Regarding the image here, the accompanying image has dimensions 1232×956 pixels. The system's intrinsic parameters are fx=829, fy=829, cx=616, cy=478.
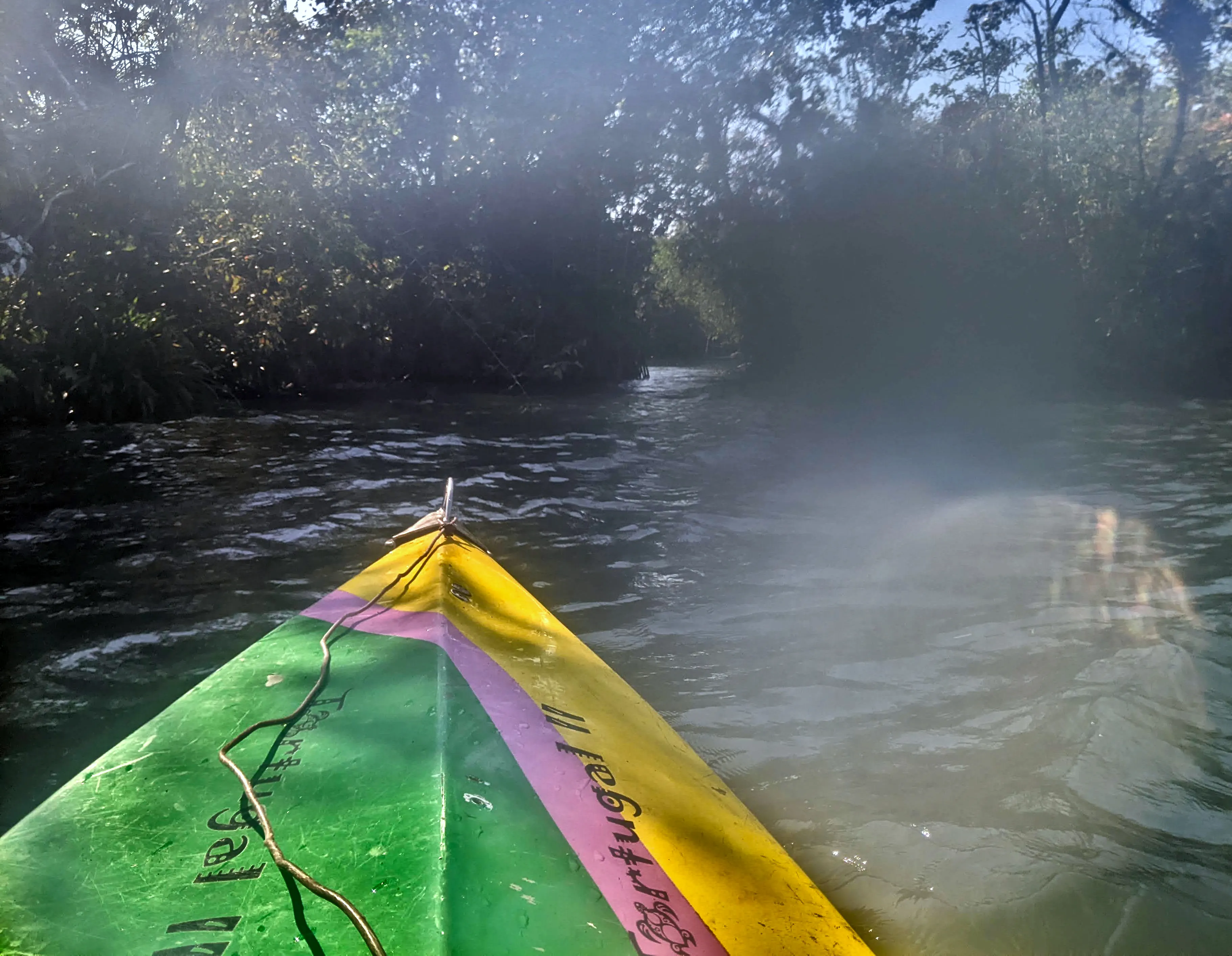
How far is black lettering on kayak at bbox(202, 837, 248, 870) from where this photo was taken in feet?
4.62

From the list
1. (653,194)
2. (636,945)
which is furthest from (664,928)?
(653,194)

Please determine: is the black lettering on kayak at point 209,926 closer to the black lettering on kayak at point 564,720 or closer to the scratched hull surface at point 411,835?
the scratched hull surface at point 411,835

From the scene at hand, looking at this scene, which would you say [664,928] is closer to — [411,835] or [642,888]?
[642,888]

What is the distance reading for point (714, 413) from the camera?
1379cm

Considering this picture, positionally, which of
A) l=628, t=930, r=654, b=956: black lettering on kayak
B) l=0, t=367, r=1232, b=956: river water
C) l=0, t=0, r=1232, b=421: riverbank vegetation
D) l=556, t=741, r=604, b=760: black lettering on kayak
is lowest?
l=0, t=367, r=1232, b=956: river water

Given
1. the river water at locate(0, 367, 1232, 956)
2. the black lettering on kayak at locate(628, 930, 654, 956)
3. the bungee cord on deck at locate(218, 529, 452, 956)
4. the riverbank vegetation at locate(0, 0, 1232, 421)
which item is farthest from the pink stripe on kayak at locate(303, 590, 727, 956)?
the riverbank vegetation at locate(0, 0, 1232, 421)

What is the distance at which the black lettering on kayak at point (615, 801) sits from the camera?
172cm

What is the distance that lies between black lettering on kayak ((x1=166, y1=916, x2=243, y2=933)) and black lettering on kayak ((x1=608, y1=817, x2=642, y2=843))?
0.67 metres

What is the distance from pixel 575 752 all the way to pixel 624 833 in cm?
32

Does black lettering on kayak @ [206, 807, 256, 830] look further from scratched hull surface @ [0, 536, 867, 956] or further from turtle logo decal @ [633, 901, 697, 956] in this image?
turtle logo decal @ [633, 901, 697, 956]

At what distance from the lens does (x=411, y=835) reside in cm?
139

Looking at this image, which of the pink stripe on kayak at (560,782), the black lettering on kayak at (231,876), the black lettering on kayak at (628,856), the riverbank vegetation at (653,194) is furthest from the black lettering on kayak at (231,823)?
the riverbank vegetation at (653,194)

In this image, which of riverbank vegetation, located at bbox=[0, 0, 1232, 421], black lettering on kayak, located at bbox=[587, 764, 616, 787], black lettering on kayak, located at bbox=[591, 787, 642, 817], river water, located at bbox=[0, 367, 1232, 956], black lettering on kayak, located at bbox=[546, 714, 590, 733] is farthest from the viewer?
riverbank vegetation, located at bbox=[0, 0, 1232, 421]

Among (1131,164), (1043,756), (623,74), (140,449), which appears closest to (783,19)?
(623,74)
